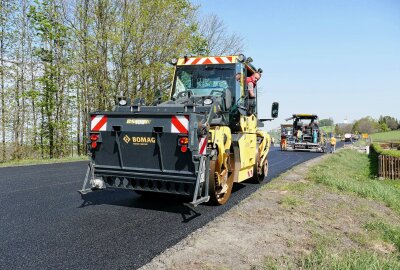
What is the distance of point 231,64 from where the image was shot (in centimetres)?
728

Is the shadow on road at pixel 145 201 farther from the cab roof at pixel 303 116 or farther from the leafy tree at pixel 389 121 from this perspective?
the leafy tree at pixel 389 121

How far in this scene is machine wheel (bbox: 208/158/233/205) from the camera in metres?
5.54

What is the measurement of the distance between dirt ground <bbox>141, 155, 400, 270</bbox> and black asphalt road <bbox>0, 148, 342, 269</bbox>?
0.35 metres

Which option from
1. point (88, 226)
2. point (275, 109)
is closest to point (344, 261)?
point (88, 226)

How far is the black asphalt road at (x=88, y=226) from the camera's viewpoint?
342cm

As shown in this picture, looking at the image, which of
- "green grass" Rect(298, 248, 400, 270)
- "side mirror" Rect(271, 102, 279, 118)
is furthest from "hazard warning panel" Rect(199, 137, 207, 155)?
"side mirror" Rect(271, 102, 279, 118)

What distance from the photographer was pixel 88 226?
14.9 feet

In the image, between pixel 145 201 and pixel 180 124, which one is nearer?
pixel 180 124

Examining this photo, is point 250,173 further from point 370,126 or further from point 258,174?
point 370,126

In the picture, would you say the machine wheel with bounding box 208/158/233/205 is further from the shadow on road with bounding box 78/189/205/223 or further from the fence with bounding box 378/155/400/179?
the fence with bounding box 378/155/400/179

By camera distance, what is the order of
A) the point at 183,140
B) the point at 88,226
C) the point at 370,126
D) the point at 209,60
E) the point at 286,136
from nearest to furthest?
the point at 88,226 → the point at 183,140 → the point at 209,60 → the point at 286,136 → the point at 370,126

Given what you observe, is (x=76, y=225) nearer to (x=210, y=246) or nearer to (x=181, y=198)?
(x=210, y=246)

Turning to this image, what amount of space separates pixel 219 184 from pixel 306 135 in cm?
2412

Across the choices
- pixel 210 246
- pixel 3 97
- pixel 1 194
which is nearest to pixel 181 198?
pixel 210 246
